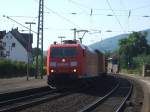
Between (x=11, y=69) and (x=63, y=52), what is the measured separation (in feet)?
110

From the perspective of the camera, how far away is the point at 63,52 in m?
33.8

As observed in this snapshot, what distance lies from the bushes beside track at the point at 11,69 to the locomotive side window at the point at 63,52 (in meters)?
28.7

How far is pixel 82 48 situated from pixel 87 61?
1943 millimetres

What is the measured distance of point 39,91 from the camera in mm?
33281

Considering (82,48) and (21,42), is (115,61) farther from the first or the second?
(82,48)

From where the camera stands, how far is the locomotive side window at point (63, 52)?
33.6 metres

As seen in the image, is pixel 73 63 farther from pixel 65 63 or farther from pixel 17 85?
pixel 17 85

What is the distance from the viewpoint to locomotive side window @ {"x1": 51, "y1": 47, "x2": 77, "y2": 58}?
33625 millimetres

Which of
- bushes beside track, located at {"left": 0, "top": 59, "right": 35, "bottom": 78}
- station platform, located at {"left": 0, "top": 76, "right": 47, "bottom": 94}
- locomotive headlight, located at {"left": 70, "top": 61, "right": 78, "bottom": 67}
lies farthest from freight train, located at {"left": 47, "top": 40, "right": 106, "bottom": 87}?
bushes beside track, located at {"left": 0, "top": 59, "right": 35, "bottom": 78}

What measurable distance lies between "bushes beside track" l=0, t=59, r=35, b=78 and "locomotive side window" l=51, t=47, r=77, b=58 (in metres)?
28.7

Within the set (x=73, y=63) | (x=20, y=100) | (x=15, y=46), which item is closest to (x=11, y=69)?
(x=73, y=63)

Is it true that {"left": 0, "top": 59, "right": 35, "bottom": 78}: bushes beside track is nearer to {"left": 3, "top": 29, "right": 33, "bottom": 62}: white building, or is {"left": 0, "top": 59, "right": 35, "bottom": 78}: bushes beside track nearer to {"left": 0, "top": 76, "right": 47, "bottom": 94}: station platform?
{"left": 0, "top": 76, "right": 47, "bottom": 94}: station platform

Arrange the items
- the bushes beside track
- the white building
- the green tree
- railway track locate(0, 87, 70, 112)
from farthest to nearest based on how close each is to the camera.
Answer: the green tree < the white building < the bushes beside track < railway track locate(0, 87, 70, 112)

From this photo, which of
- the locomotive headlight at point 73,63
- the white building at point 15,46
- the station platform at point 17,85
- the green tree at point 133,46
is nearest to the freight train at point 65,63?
the locomotive headlight at point 73,63
